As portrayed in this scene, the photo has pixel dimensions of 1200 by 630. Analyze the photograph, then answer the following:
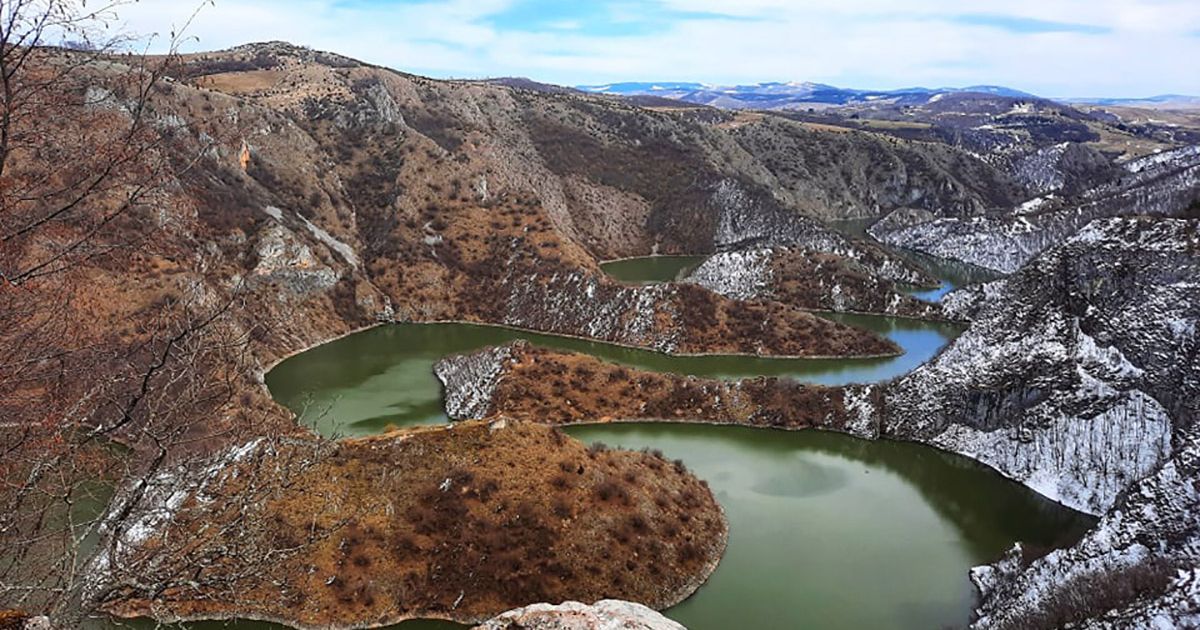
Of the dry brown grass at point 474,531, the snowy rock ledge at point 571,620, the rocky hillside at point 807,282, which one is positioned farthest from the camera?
the rocky hillside at point 807,282

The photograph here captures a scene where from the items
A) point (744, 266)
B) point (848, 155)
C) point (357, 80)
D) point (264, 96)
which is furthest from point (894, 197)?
point (264, 96)

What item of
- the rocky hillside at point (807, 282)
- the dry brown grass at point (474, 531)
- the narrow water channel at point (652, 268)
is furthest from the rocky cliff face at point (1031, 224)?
the dry brown grass at point (474, 531)

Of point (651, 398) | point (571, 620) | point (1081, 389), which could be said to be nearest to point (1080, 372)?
point (1081, 389)

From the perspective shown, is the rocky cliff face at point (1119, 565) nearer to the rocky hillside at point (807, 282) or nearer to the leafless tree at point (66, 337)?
the leafless tree at point (66, 337)

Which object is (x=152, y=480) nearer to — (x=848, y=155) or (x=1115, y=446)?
(x=1115, y=446)

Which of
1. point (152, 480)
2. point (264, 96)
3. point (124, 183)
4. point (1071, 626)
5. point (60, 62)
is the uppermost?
point (264, 96)

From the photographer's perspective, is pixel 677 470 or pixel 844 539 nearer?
pixel 844 539
